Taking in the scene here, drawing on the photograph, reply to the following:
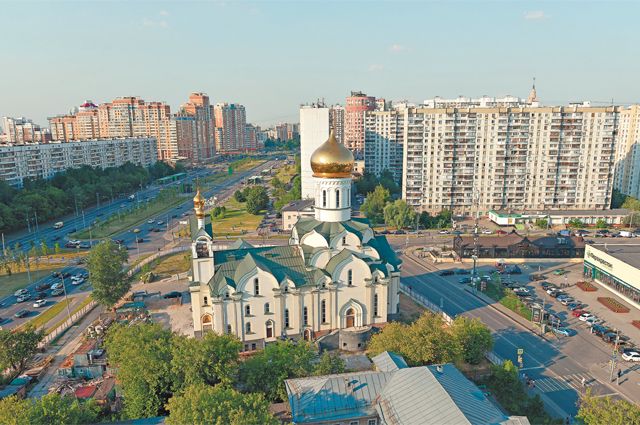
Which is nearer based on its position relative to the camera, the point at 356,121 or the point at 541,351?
the point at 541,351

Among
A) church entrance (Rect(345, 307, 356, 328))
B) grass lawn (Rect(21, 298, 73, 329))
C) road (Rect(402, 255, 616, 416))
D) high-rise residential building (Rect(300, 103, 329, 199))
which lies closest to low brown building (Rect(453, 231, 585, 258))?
road (Rect(402, 255, 616, 416))

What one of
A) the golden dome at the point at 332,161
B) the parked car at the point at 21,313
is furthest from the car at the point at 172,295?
the golden dome at the point at 332,161

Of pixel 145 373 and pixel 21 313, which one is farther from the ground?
pixel 145 373

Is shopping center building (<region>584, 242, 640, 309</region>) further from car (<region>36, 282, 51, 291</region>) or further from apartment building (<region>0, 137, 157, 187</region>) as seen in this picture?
apartment building (<region>0, 137, 157, 187</region>)

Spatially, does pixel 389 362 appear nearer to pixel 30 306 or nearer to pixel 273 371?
→ pixel 273 371

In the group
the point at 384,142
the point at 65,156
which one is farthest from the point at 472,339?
the point at 65,156

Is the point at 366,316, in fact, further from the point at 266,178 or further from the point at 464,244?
the point at 266,178
